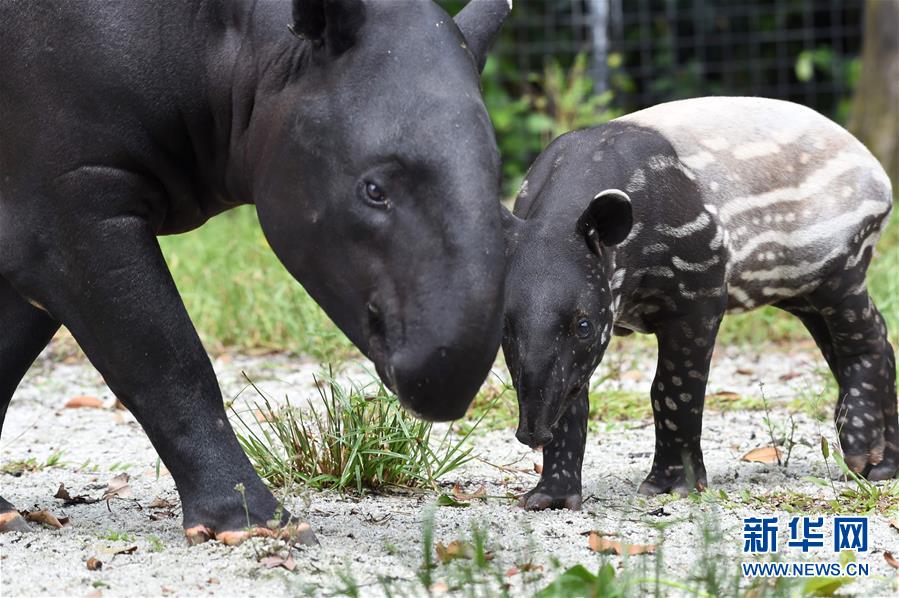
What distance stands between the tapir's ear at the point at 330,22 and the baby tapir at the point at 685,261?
41.1 inches

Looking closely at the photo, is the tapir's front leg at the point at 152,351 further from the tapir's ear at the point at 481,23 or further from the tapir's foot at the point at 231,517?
the tapir's ear at the point at 481,23

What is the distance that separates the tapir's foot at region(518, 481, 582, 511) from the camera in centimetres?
408

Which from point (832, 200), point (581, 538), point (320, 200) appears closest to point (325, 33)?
point (320, 200)

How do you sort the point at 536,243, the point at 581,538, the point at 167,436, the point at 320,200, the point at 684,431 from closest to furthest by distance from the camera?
the point at 320,200 → the point at 167,436 → the point at 581,538 → the point at 536,243 → the point at 684,431

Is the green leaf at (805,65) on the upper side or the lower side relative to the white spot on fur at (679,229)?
upper

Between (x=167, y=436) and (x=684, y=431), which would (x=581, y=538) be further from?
(x=167, y=436)

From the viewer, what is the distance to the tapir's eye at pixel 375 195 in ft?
9.57

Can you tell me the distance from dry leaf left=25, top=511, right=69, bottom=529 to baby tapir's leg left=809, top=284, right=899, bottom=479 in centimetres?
258

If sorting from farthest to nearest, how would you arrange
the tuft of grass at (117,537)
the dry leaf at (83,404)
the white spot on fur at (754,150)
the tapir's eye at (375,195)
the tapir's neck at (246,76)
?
the dry leaf at (83,404)
the white spot on fur at (754,150)
the tuft of grass at (117,537)
the tapir's neck at (246,76)
the tapir's eye at (375,195)

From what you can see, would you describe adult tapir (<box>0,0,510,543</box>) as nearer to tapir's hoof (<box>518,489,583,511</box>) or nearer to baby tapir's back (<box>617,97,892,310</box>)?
tapir's hoof (<box>518,489,583,511</box>)

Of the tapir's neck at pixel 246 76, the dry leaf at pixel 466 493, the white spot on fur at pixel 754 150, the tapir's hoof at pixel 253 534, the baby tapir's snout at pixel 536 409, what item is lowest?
the tapir's hoof at pixel 253 534

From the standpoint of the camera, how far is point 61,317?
3.36 m

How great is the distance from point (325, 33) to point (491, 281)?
0.70m

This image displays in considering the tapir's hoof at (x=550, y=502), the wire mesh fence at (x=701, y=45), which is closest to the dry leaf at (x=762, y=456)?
the tapir's hoof at (x=550, y=502)
